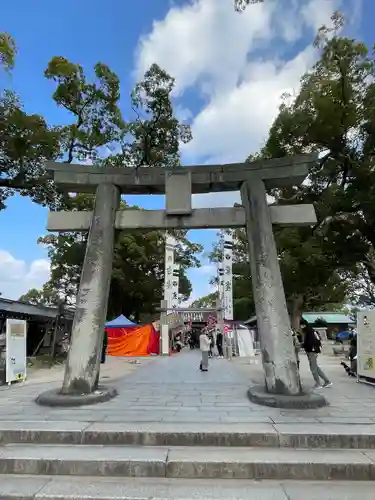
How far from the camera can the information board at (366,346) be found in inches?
388

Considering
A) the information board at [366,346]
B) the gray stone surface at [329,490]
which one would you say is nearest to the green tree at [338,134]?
the information board at [366,346]

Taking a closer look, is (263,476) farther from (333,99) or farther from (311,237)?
(333,99)

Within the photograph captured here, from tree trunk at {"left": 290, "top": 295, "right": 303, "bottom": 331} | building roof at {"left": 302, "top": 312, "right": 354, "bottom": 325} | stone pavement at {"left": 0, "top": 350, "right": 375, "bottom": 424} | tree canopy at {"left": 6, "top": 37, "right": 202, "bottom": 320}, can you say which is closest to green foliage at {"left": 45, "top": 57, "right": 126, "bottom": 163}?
tree canopy at {"left": 6, "top": 37, "right": 202, "bottom": 320}

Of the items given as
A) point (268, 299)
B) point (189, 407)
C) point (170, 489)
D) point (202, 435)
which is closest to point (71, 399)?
point (189, 407)

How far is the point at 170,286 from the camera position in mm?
25641

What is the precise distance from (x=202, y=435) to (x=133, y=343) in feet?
67.5

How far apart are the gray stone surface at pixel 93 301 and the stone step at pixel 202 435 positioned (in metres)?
2.14

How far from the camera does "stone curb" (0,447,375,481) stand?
434 centimetres

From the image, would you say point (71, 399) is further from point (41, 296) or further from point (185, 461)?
point (41, 296)

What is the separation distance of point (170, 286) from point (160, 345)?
3.81 m

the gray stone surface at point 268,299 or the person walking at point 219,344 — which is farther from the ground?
the gray stone surface at point 268,299

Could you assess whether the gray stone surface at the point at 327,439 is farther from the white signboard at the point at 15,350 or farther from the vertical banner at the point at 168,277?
the vertical banner at the point at 168,277

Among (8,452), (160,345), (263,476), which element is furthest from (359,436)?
(160,345)

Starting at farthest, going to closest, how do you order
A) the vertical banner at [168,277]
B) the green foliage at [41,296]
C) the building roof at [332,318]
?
the green foliage at [41,296]
the building roof at [332,318]
the vertical banner at [168,277]
